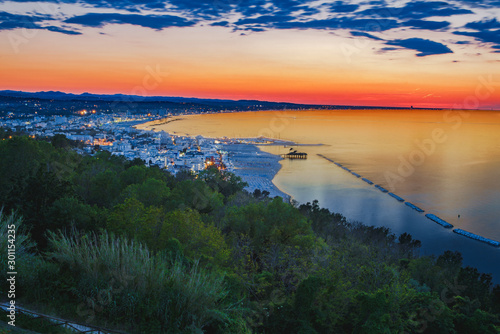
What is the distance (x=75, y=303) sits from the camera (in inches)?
233

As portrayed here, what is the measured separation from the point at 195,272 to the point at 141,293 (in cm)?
89

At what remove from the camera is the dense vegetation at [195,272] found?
590 centimetres

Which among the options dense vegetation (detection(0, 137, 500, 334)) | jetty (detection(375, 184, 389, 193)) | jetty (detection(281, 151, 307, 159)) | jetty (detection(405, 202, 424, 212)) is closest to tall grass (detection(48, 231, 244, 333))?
dense vegetation (detection(0, 137, 500, 334))

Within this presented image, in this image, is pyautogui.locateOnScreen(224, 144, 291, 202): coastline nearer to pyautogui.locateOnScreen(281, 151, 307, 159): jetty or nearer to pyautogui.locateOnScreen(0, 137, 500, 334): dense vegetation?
pyautogui.locateOnScreen(281, 151, 307, 159): jetty

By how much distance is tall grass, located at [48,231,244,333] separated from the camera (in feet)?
18.9

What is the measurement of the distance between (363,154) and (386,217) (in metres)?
35.7

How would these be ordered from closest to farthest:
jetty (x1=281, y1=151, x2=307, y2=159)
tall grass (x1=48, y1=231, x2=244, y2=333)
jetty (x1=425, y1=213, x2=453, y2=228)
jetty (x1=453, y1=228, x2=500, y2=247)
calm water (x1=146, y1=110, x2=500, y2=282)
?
1. tall grass (x1=48, y1=231, x2=244, y2=333)
2. jetty (x1=453, y1=228, x2=500, y2=247)
3. calm water (x1=146, y1=110, x2=500, y2=282)
4. jetty (x1=425, y1=213, x2=453, y2=228)
5. jetty (x1=281, y1=151, x2=307, y2=159)

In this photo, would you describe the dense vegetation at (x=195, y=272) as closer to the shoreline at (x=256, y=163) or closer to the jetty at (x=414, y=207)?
the jetty at (x=414, y=207)

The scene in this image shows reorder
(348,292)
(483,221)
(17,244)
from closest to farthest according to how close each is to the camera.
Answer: (17,244)
(348,292)
(483,221)

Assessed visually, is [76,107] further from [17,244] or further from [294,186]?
[17,244]

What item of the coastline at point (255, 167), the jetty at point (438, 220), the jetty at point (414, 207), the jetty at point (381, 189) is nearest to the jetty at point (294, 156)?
the coastline at point (255, 167)

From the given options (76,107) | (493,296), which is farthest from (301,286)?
(76,107)

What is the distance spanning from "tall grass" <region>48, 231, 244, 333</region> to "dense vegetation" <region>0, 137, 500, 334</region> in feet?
0.06

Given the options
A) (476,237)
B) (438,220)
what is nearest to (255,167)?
(438,220)
